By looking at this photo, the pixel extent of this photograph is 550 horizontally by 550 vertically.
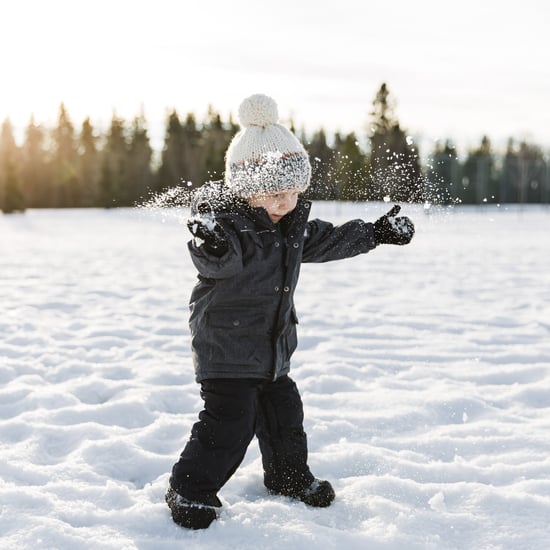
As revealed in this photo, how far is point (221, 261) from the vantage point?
7.23ft

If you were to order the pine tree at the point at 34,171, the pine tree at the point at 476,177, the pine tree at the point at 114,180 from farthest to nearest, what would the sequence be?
the pine tree at the point at 476,177
the pine tree at the point at 34,171
the pine tree at the point at 114,180

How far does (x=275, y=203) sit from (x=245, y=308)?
0.40m

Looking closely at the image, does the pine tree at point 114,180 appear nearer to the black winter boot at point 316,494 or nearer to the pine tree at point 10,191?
the pine tree at point 10,191

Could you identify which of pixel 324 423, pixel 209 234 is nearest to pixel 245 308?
pixel 209 234

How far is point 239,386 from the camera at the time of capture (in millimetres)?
2412

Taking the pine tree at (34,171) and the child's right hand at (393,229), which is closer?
the child's right hand at (393,229)

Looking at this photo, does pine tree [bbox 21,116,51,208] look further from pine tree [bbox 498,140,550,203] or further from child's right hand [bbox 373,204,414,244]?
child's right hand [bbox 373,204,414,244]

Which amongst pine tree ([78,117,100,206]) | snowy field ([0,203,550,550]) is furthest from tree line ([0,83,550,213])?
snowy field ([0,203,550,550])

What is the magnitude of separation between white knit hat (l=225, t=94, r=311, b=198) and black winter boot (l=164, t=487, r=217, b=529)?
3.67 feet

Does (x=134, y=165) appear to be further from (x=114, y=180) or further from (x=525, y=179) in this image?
(x=525, y=179)

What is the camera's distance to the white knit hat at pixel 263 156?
2.41 metres

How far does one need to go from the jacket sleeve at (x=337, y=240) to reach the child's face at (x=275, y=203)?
19 cm

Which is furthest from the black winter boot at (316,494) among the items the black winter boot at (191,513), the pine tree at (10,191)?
the pine tree at (10,191)

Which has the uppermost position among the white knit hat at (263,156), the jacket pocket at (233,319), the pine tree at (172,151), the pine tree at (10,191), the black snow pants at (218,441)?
the pine tree at (172,151)
